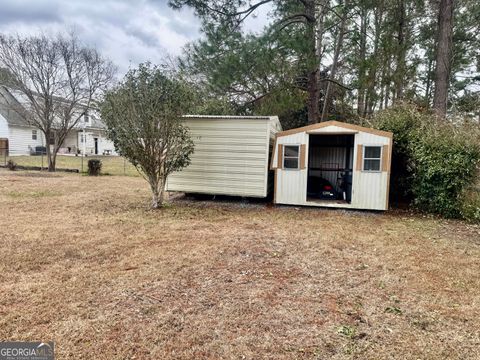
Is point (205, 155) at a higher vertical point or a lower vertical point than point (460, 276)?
higher

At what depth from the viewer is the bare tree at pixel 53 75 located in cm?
1440

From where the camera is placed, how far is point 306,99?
11.3m

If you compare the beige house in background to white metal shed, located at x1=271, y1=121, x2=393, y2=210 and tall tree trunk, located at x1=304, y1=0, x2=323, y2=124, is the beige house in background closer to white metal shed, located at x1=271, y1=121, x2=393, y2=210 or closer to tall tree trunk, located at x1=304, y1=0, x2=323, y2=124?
tall tree trunk, located at x1=304, y1=0, x2=323, y2=124

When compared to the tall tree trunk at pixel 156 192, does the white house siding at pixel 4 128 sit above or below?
above

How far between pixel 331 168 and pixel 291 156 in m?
2.81

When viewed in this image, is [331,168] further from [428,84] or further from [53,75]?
[53,75]

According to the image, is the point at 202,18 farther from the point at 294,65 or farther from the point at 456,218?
the point at 456,218

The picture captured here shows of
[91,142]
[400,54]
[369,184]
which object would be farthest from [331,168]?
[91,142]

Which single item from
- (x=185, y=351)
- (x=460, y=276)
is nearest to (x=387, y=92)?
(x=460, y=276)

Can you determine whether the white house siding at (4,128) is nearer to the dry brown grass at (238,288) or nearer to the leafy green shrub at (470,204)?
the dry brown grass at (238,288)

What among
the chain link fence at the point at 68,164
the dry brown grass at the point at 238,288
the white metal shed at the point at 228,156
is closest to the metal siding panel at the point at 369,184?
the dry brown grass at the point at 238,288

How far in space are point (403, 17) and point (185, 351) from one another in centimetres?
1480

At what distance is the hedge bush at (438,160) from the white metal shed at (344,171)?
0.81 meters

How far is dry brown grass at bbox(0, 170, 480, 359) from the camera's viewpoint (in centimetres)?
239
